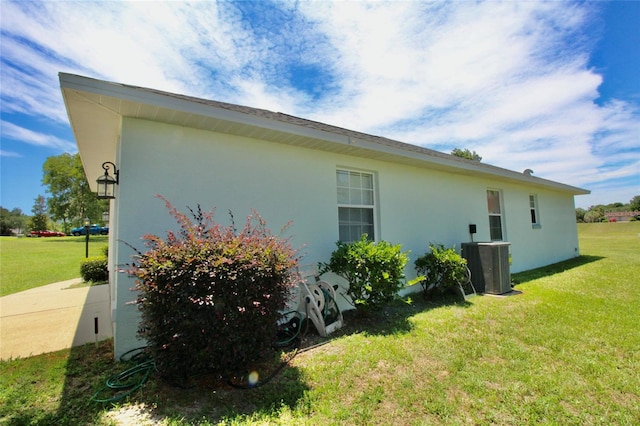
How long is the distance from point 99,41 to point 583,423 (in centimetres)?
764

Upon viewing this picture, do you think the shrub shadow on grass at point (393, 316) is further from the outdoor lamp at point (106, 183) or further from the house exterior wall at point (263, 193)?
the outdoor lamp at point (106, 183)

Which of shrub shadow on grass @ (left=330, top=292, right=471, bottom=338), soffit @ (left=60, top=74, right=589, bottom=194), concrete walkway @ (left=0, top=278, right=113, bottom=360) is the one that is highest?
soffit @ (left=60, top=74, right=589, bottom=194)

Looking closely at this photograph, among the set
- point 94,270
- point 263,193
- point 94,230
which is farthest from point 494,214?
point 94,230

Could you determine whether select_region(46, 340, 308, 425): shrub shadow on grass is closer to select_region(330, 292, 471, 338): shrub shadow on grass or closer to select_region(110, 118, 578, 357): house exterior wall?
select_region(110, 118, 578, 357): house exterior wall

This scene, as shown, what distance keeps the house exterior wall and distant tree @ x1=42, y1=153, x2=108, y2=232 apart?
37.3 metres

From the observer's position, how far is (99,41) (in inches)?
184

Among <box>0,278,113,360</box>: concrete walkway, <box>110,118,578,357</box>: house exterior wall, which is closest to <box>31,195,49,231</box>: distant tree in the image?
<box>0,278,113,360</box>: concrete walkway

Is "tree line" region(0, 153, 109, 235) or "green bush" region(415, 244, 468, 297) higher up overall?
"tree line" region(0, 153, 109, 235)

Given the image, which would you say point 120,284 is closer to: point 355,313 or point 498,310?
point 355,313

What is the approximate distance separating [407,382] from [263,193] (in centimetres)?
322

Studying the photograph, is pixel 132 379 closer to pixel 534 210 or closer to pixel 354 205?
pixel 354 205

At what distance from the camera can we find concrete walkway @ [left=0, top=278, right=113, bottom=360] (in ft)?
13.5

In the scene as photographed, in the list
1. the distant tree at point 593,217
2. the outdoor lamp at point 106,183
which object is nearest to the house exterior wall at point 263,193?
the outdoor lamp at point 106,183

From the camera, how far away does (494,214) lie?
30.4 ft
